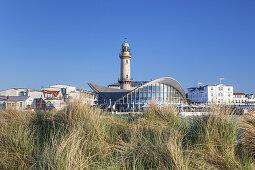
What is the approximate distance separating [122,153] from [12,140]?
73.7 inches

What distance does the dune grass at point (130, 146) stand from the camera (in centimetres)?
268

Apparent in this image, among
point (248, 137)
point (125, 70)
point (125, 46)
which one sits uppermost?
point (125, 46)

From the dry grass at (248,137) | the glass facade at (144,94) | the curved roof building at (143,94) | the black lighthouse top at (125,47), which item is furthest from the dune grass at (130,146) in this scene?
the black lighthouse top at (125,47)

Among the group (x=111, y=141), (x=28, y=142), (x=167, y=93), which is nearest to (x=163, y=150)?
(x=111, y=141)

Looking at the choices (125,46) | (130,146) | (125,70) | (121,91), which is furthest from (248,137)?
(125,46)

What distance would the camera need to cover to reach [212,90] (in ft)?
204

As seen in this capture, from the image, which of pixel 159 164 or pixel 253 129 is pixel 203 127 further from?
pixel 159 164

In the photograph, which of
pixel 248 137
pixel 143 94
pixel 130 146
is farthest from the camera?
pixel 143 94

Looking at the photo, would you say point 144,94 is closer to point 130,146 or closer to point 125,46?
point 125,46

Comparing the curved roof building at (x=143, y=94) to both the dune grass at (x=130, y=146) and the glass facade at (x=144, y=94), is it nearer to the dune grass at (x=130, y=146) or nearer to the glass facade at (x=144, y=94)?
the glass facade at (x=144, y=94)

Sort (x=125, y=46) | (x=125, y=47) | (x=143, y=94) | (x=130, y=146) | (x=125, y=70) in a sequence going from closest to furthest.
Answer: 1. (x=130, y=146)
2. (x=143, y=94)
3. (x=125, y=70)
4. (x=125, y=47)
5. (x=125, y=46)

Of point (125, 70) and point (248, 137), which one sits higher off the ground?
point (125, 70)

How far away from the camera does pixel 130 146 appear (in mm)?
3332

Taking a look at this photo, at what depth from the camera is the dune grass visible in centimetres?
268
